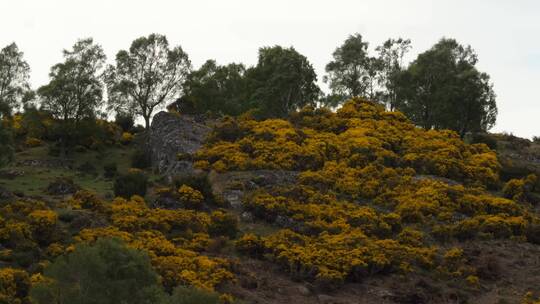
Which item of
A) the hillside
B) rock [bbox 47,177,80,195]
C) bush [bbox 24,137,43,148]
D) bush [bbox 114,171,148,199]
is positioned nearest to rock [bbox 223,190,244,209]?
the hillside

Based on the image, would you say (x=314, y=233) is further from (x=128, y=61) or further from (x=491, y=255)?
(x=128, y=61)

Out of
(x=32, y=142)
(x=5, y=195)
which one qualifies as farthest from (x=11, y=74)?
(x=5, y=195)

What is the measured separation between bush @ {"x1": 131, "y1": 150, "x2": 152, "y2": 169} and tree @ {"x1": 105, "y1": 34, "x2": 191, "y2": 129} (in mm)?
7364

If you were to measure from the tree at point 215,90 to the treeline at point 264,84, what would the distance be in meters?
0.12

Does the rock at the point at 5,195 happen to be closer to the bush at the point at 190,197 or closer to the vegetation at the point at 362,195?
the bush at the point at 190,197

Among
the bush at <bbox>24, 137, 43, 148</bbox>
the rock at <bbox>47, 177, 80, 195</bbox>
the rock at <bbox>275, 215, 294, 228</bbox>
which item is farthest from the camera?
the bush at <bbox>24, 137, 43, 148</bbox>

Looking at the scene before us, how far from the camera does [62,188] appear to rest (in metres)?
50.4

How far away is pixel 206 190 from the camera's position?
49.2 meters

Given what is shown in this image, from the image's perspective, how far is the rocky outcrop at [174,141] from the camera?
194ft

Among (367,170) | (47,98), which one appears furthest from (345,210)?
(47,98)

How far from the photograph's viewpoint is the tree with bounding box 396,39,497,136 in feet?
246

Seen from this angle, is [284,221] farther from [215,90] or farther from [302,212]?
[215,90]

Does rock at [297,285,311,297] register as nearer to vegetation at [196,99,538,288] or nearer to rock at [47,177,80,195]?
vegetation at [196,99,538,288]

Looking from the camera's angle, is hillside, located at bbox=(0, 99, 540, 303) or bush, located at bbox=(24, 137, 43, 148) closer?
hillside, located at bbox=(0, 99, 540, 303)
